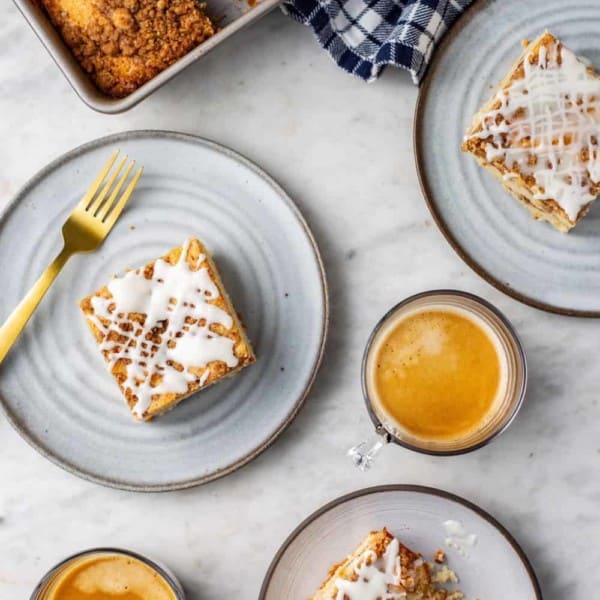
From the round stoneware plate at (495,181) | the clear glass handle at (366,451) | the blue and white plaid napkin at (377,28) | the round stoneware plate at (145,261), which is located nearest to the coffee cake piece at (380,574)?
the clear glass handle at (366,451)

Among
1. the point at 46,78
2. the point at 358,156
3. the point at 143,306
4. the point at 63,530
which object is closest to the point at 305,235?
the point at 358,156

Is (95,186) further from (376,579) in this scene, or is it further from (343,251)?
(376,579)

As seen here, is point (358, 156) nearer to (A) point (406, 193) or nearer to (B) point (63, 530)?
(A) point (406, 193)

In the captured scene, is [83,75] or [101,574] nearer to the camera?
[83,75]

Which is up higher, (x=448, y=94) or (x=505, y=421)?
(x=448, y=94)

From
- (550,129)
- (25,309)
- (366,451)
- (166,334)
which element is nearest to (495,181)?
(550,129)

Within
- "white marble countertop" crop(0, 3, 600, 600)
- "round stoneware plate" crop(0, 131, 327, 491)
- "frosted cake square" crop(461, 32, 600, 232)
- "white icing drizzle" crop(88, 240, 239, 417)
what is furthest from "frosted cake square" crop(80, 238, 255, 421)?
"frosted cake square" crop(461, 32, 600, 232)
